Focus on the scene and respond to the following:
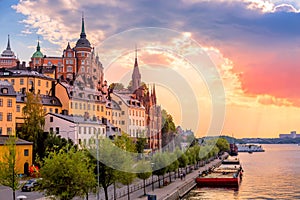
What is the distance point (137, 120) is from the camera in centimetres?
9950

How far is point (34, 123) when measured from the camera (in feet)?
238

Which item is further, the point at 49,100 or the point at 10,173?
the point at 49,100

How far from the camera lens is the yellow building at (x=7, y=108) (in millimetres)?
71938

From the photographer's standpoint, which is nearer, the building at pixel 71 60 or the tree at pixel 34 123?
the tree at pixel 34 123

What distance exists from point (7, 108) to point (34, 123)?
15.5 ft

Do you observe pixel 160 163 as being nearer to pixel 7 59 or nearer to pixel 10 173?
pixel 10 173

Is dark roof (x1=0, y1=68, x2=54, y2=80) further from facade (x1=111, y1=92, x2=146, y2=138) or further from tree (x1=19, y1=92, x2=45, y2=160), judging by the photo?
facade (x1=111, y1=92, x2=146, y2=138)

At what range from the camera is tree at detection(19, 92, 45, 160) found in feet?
226

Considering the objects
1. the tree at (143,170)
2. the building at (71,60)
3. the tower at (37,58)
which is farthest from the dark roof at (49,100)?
the tower at (37,58)

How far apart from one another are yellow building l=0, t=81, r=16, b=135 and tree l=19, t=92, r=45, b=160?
202cm

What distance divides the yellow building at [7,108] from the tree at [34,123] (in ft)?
6.63

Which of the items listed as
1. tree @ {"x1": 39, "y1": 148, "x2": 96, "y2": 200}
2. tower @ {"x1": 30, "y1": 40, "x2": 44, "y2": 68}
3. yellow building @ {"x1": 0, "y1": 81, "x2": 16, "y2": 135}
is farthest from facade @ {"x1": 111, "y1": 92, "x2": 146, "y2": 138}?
tree @ {"x1": 39, "y1": 148, "x2": 96, "y2": 200}

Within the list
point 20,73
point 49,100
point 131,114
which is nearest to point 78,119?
point 49,100

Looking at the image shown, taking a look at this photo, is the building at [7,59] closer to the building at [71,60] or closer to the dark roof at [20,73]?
the building at [71,60]
